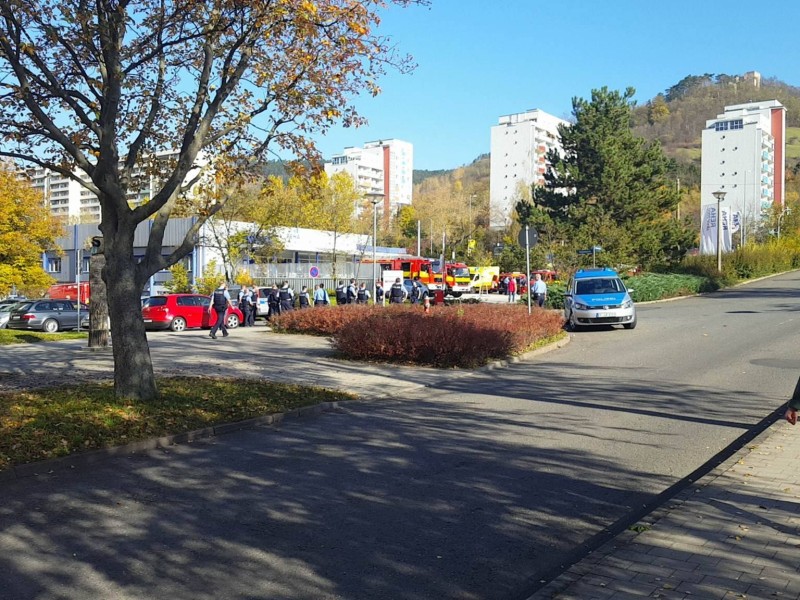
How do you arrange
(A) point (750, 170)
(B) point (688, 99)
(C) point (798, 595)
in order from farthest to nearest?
(B) point (688, 99), (A) point (750, 170), (C) point (798, 595)

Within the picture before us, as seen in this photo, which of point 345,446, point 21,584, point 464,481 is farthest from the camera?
point 345,446

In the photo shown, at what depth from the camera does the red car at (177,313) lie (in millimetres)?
29625

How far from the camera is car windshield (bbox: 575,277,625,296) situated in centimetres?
2494

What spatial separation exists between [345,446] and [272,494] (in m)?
2.09

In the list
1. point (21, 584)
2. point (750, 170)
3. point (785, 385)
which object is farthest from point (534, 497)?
point (750, 170)

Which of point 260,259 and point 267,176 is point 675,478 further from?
point 260,259

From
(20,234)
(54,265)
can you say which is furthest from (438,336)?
(54,265)

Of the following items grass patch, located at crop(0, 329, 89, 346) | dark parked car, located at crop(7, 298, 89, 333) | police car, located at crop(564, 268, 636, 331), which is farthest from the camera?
dark parked car, located at crop(7, 298, 89, 333)

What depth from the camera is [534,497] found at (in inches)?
260

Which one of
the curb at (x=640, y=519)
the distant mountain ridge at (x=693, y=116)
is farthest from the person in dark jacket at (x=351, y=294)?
the distant mountain ridge at (x=693, y=116)

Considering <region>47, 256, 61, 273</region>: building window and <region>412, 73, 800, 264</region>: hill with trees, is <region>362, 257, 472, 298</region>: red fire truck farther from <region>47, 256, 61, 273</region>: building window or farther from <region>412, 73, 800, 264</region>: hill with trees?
<region>412, 73, 800, 264</region>: hill with trees

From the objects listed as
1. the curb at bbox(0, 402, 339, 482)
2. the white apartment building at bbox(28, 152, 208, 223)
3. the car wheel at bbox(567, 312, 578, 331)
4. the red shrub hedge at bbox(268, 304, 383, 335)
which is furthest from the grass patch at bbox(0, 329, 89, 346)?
the car wheel at bbox(567, 312, 578, 331)

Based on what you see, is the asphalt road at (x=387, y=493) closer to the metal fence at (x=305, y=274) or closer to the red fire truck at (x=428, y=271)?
the metal fence at (x=305, y=274)

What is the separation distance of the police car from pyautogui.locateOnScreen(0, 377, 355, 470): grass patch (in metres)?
13.6
